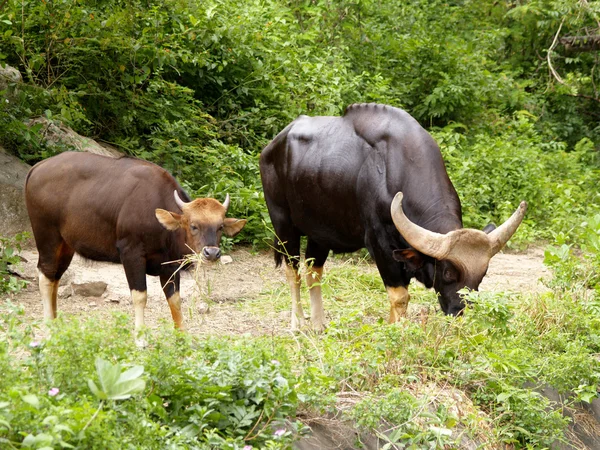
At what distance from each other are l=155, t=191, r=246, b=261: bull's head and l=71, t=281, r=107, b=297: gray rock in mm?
1855

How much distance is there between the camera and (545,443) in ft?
19.0

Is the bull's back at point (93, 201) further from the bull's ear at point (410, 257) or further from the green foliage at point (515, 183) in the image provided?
the green foliage at point (515, 183)

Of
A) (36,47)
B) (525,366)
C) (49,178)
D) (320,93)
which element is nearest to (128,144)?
(36,47)

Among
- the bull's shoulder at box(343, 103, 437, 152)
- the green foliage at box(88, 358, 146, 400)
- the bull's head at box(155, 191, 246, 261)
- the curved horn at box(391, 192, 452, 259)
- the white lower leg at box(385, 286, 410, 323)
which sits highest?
the bull's shoulder at box(343, 103, 437, 152)

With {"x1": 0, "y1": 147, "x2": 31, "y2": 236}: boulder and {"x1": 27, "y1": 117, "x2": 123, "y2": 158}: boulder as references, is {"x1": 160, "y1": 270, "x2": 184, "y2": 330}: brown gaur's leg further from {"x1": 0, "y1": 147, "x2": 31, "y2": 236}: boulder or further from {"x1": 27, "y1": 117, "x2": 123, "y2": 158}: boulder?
{"x1": 27, "y1": 117, "x2": 123, "y2": 158}: boulder

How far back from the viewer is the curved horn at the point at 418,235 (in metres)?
6.82

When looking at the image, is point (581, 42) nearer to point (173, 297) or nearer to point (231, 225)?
point (231, 225)

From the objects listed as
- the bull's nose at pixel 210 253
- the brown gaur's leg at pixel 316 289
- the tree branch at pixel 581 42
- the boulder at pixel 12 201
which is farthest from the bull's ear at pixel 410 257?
the tree branch at pixel 581 42

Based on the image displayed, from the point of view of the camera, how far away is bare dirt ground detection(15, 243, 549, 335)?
8391mm

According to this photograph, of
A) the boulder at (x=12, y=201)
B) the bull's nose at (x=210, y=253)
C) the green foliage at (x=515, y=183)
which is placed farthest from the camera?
the green foliage at (x=515, y=183)

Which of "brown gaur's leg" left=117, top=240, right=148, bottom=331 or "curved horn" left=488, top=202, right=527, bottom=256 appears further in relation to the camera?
"brown gaur's leg" left=117, top=240, right=148, bottom=331

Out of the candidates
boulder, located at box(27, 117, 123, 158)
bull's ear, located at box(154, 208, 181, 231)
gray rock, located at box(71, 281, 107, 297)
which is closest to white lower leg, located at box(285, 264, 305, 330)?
bull's ear, located at box(154, 208, 181, 231)

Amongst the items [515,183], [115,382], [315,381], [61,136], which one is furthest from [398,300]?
[515,183]

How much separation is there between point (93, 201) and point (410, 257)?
2.69 meters
